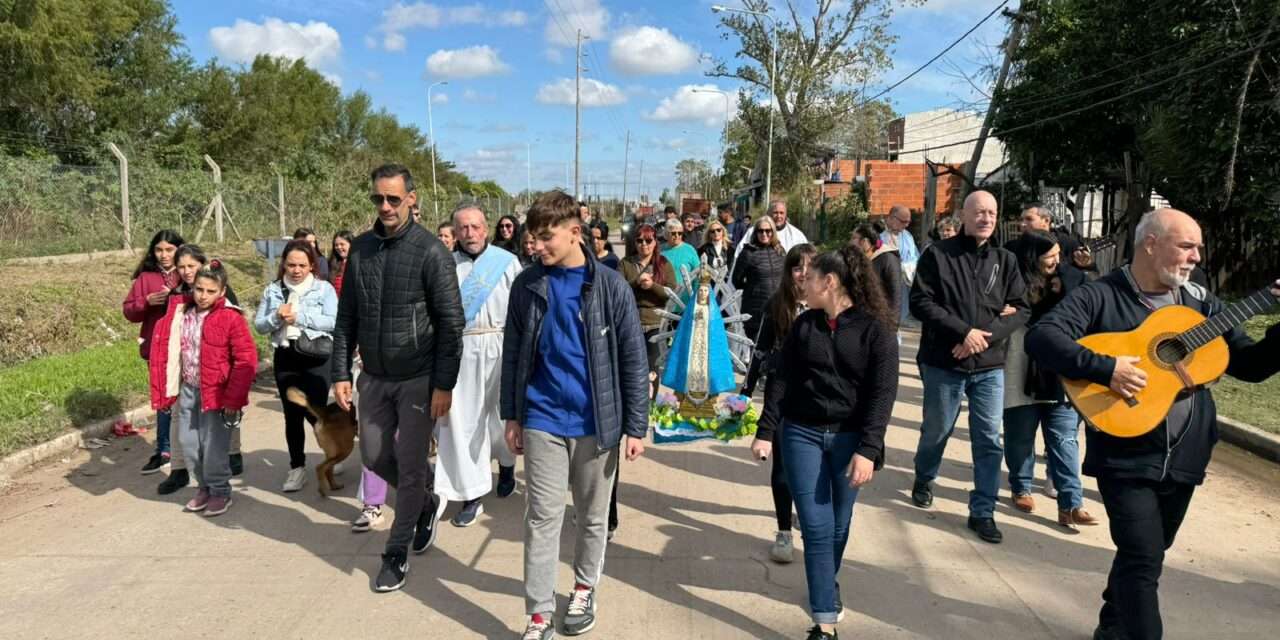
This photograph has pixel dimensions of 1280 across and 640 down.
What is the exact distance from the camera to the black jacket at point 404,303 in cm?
395

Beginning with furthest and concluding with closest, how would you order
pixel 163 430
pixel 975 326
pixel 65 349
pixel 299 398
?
pixel 65 349
pixel 163 430
pixel 299 398
pixel 975 326

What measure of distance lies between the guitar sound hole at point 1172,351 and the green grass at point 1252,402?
484 cm

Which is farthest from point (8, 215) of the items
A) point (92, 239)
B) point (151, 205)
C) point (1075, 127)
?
point (1075, 127)

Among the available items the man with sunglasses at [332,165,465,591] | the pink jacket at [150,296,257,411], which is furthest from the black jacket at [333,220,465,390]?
the pink jacket at [150,296,257,411]

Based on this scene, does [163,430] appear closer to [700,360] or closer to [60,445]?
[60,445]

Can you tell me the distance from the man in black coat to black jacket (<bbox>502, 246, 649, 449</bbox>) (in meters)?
2.06

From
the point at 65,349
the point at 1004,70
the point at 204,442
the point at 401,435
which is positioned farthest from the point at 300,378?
the point at 1004,70

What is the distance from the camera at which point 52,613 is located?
3730 mm

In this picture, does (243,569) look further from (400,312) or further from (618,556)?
(618,556)

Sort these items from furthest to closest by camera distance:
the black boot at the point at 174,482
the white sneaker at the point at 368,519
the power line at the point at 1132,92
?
the power line at the point at 1132,92 < the black boot at the point at 174,482 < the white sneaker at the point at 368,519

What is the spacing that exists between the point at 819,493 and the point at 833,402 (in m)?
0.38

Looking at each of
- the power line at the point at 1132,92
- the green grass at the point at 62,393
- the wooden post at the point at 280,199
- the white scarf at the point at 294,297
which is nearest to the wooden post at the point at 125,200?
the wooden post at the point at 280,199

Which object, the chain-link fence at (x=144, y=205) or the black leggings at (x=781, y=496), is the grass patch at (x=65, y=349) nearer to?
the chain-link fence at (x=144, y=205)

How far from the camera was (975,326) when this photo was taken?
15.3ft
